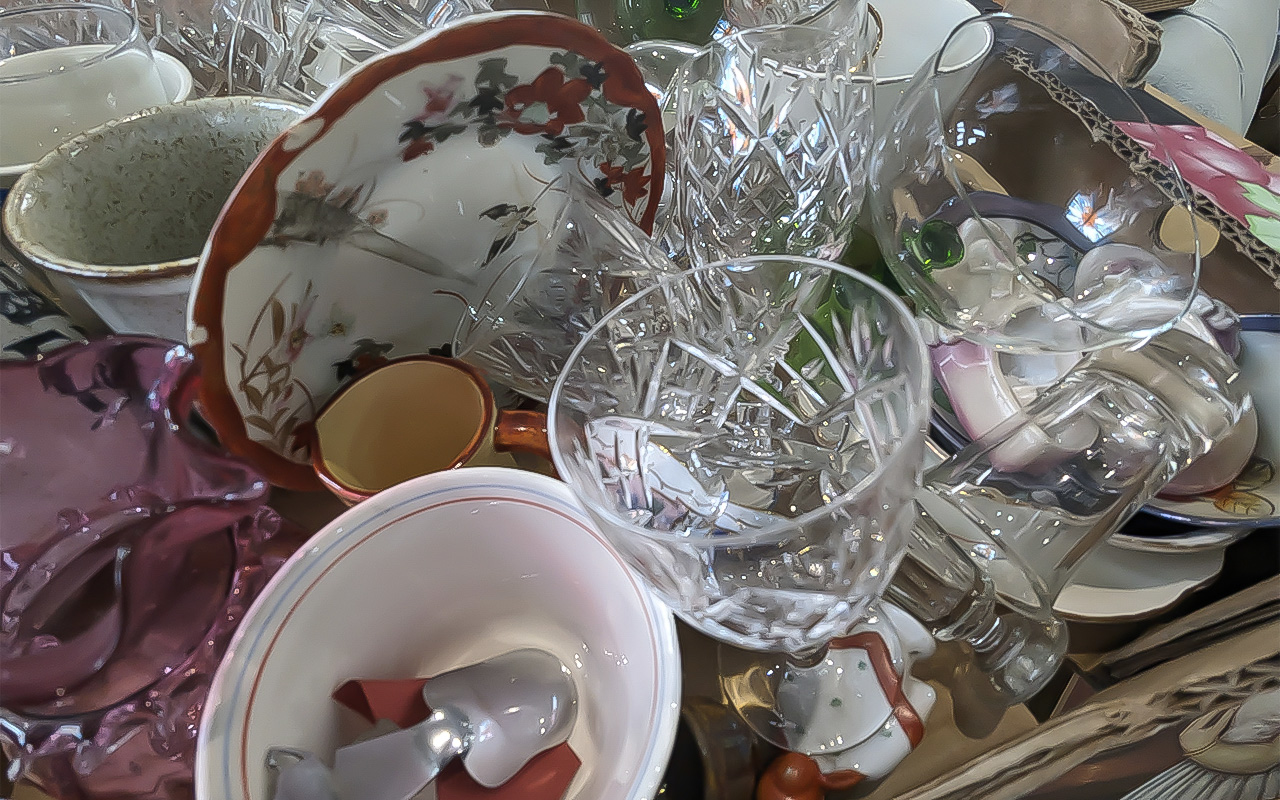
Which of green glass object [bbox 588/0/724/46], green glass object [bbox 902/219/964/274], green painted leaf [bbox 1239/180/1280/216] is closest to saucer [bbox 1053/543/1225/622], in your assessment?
green glass object [bbox 902/219/964/274]

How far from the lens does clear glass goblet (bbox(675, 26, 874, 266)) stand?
26cm

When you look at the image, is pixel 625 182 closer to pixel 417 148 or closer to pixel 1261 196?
pixel 417 148

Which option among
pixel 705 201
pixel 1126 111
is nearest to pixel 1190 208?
pixel 1126 111

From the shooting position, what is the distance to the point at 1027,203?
32cm

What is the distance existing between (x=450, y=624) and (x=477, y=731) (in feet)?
0.13

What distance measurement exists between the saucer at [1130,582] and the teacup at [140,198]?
296 millimetres

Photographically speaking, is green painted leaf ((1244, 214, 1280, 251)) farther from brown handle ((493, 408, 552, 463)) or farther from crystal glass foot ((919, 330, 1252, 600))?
brown handle ((493, 408, 552, 463))

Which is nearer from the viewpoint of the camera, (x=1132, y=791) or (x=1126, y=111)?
(x=1132, y=791)

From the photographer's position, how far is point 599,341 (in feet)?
0.72

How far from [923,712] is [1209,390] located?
127mm

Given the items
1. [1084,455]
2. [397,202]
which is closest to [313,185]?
[397,202]

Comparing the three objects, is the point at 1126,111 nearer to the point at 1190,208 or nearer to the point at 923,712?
the point at 1190,208

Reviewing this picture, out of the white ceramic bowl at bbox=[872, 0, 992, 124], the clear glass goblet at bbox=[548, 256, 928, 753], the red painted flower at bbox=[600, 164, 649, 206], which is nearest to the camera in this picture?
the clear glass goblet at bbox=[548, 256, 928, 753]

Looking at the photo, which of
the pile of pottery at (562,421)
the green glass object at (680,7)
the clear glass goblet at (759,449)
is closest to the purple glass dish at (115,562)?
the pile of pottery at (562,421)
